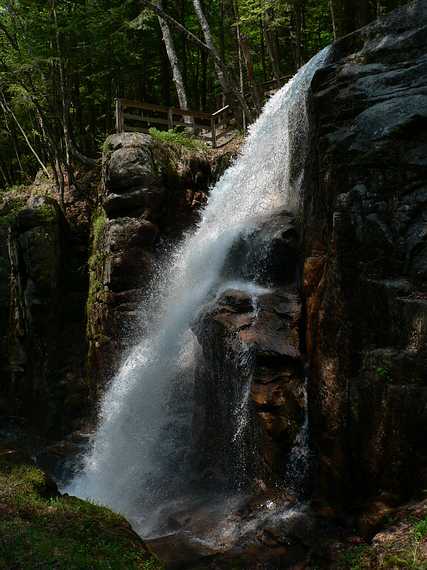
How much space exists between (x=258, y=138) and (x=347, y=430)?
36.0 ft

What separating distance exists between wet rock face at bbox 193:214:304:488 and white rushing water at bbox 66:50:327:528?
A: 113 cm

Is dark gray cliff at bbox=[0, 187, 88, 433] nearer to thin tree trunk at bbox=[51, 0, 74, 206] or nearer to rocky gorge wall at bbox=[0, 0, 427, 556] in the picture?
thin tree trunk at bbox=[51, 0, 74, 206]

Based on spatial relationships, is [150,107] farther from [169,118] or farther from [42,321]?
[42,321]

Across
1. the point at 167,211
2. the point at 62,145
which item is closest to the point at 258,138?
the point at 167,211

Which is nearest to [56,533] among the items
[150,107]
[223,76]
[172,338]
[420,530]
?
[420,530]

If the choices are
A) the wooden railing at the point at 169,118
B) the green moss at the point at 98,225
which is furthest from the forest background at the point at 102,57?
the green moss at the point at 98,225

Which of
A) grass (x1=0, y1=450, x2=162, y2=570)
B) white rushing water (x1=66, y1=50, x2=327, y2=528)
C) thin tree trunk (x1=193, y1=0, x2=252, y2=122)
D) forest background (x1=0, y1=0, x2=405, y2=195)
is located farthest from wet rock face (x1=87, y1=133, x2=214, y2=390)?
grass (x1=0, y1=450, x2=162, y2=570)

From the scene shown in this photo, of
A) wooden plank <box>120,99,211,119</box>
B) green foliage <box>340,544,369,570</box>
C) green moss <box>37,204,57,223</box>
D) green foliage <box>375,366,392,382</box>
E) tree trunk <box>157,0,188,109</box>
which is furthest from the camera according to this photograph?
tree trunk <box>157,0,188,109</box>

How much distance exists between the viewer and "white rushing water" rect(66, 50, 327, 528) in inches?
440

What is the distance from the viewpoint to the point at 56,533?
5.60 metres

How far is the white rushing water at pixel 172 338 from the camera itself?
11172mm

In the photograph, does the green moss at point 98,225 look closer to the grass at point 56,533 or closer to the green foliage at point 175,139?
the green foliage at point 175,139

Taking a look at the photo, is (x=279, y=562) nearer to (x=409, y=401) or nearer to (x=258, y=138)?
(x=409, y=401)

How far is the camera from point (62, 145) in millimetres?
22000
